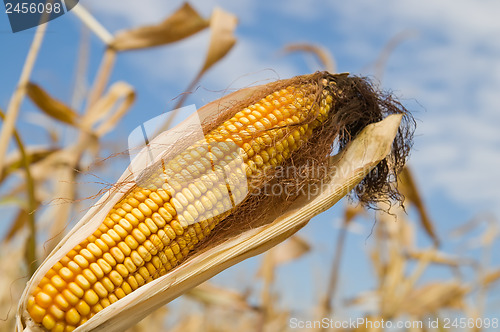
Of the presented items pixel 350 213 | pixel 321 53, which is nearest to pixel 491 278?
pixel 350 213

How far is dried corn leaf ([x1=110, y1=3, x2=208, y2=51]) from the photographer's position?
2.16 metres

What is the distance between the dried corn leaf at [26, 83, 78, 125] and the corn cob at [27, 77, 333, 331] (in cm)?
125

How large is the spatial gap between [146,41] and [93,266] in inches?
59.8

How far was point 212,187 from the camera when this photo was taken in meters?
1.11

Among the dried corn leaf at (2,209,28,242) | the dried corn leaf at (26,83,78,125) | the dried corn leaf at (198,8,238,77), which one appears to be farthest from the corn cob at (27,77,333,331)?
the dried corn leaf at (2,209,28,242)

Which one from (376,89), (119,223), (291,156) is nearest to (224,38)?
(376,89)

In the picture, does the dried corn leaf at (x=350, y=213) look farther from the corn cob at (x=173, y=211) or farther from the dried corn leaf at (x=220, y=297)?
the corn cob at (x=173, y=211)

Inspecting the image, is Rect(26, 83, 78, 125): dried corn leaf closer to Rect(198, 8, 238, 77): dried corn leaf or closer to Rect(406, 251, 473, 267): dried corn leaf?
Rect(198, 8, 238, 77): dried corn leaf

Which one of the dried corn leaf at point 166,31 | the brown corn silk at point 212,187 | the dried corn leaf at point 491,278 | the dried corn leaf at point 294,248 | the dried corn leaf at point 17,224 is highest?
the dried corn leaf at point 166,31

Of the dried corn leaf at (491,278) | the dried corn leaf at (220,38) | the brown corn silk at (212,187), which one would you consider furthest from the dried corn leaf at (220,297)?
the dried corn leaf at (491,278)

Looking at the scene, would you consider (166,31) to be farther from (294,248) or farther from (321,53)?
(294,248)

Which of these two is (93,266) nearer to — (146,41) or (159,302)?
(159,302)

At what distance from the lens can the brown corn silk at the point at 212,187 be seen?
0.93 m

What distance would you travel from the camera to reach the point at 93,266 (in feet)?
3.09
